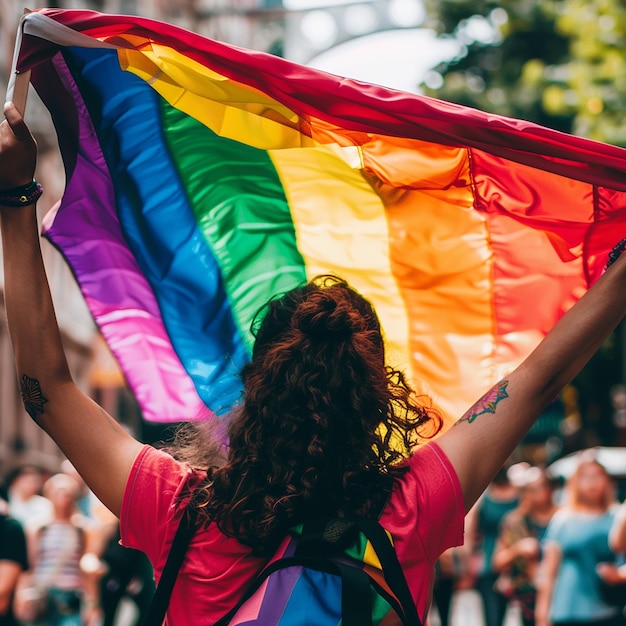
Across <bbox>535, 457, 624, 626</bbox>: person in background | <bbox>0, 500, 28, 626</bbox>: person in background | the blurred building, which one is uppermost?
<bbox>0, 500, 28, 626</bbox>: person in background

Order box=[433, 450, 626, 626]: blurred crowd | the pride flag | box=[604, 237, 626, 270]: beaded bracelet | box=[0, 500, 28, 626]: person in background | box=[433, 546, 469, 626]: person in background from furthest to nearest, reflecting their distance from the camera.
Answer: box=[433, 546, 469, 626]: person in background, box=[433, 450, 626, 626]: blurred crowd, box=[0, 500, 28, 626]: person in background, the pride flag, box=[604, 237, 626, 270]: beaded bracelet

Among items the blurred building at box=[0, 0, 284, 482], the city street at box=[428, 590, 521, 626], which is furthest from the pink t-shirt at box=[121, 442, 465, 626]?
the blurred building at box=[0, 0, 284, 482]

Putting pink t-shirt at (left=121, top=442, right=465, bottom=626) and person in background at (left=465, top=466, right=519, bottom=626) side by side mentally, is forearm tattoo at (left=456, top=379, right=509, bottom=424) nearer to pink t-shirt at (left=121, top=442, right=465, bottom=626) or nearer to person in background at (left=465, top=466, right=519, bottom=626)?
pink t-shirt at (left=121, top=442, right=465, bottom=626)

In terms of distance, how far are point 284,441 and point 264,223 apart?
1481 mm

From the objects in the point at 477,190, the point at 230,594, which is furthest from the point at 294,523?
the point at 477,190

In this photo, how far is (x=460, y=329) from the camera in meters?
3.99

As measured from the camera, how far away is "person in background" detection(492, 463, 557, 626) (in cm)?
1023

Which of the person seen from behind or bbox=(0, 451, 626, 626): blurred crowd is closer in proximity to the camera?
the person seen from behind

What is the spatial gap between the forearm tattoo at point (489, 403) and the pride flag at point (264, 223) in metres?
0.74

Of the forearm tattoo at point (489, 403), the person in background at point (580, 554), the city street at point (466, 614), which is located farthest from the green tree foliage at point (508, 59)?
the forearm tattoo at point (489, 403)

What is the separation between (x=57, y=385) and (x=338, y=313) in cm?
67

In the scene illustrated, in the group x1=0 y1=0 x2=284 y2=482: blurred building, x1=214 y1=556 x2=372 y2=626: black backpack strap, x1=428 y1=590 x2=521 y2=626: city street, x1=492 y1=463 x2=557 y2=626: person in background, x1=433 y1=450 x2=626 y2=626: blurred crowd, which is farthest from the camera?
x1=0 y1=0 x2=284 y2=482: blurred building

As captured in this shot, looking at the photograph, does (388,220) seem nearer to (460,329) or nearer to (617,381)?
(460,329)

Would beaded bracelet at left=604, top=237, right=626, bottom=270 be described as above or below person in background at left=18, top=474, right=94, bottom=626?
above
